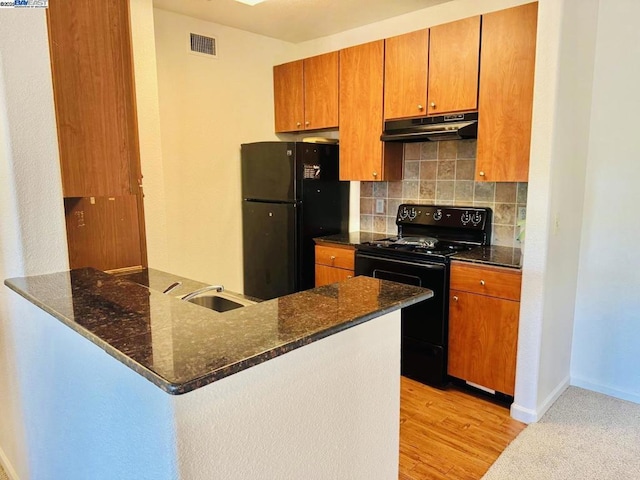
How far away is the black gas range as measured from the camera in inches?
112

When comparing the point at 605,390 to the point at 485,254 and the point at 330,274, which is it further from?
the point at 330,274

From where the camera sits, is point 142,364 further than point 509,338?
No

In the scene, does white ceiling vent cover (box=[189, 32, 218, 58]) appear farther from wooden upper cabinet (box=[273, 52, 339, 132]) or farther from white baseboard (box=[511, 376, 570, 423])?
white baseboard (box=[511, 376, 570, 423])

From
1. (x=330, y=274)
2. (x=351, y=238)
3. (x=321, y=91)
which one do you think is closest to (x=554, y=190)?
(x=351, y=238)

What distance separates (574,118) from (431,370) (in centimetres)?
175

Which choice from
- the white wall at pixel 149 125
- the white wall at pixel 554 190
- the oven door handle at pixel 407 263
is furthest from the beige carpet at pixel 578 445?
the white wall at pixel 149 125

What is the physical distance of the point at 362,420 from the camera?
1.32 metres

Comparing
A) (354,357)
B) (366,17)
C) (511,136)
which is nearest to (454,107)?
(511,136)

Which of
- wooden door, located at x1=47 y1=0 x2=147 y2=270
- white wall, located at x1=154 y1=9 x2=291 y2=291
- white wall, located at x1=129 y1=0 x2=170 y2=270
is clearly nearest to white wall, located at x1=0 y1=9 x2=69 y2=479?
wooden door, located at x1=47 y1=0 x2=147 y2=270

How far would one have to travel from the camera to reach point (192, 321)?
1115 millimetres

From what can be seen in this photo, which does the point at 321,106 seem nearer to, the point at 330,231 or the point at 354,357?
the point at 330,231

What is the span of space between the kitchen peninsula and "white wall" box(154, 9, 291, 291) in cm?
192

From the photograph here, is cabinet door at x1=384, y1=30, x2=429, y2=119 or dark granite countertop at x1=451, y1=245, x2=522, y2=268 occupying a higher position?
cabinet door at x1=384, y1=30, x2=429, y2=119

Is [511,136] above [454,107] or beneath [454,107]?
beneath
